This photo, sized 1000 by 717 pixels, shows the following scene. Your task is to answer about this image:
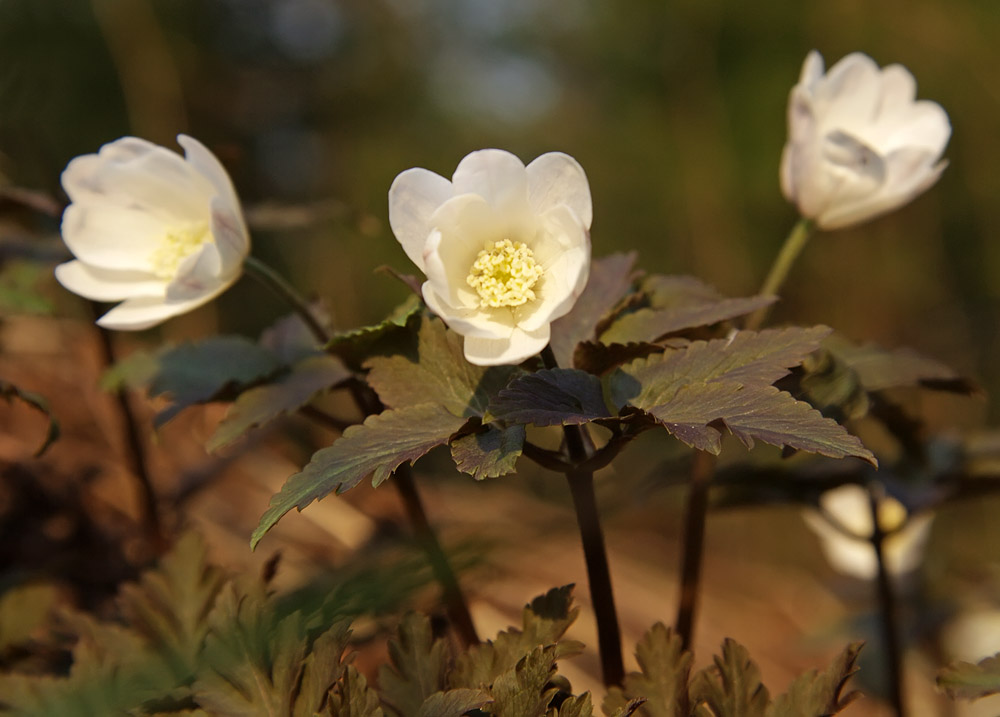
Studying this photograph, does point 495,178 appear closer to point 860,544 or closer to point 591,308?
point 591,308

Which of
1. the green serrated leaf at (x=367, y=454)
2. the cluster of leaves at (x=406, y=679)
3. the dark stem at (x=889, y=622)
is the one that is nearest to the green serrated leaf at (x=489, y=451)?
the green serrated leaf at (x=367, y=454)

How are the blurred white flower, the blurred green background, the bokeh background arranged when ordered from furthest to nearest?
the blurred green background, the bokeh background, the blurred white flower

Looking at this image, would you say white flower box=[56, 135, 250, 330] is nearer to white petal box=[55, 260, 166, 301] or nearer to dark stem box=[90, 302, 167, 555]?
white petal box=[55, 260, 166, 301]

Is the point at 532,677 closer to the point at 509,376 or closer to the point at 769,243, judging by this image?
the point at 509,376

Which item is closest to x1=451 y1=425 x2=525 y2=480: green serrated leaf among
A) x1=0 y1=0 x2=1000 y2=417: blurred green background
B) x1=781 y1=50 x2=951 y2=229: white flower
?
x1=781 y1=50 x2=951 y2=229: white flower

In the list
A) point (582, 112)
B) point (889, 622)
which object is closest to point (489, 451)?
point (889, 622)

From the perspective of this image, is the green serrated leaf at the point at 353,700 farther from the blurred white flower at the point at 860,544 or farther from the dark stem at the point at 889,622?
the blurred white flower at the point at 860,544
